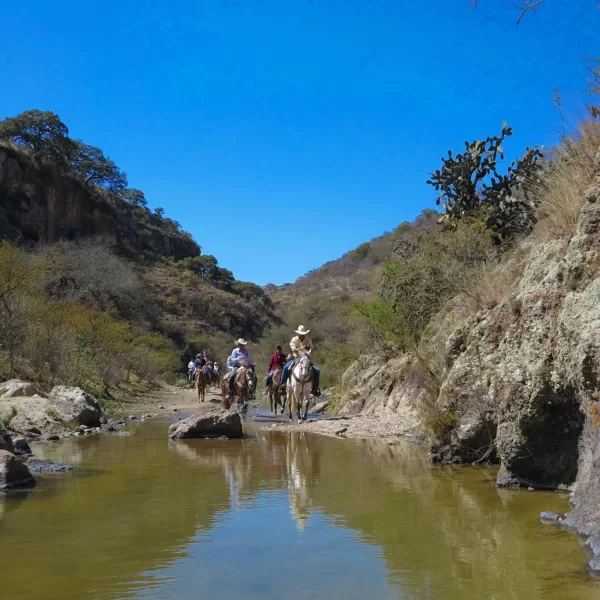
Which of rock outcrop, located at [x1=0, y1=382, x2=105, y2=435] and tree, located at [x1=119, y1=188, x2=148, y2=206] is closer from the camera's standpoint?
rock outcrop, located at [x1=0, y1=382, x2=105, y2=435]

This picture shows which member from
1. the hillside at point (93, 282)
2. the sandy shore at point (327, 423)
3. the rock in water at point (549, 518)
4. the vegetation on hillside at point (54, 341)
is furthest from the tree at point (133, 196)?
the rock in water at point (549, 518)

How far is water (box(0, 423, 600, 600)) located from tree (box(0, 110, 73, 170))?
193 feet

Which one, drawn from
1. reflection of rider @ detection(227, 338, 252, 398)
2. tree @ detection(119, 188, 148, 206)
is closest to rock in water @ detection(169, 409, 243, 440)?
reflection of rider @ detection(227, 338, 252, 398)

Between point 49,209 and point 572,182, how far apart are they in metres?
57.5

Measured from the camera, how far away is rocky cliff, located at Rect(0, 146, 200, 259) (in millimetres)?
55719

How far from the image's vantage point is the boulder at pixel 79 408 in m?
15.5

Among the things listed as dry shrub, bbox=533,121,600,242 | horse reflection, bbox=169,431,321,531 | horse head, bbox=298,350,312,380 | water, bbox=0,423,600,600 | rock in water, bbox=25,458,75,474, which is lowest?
water, bbox=0,423,600,600

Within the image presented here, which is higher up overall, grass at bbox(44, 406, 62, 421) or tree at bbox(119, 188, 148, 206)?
tree at bbox(119, 188, 148, 206)

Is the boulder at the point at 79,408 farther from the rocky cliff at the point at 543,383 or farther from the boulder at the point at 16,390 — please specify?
the rocky cliff at the point at 543,383

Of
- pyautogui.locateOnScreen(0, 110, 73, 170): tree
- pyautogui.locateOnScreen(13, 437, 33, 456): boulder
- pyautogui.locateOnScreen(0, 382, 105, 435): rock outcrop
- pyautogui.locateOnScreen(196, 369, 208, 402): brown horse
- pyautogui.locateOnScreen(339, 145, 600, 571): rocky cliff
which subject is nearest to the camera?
pyautogui.locateOnScreen(339, 145, 600, 571): rocky cliff

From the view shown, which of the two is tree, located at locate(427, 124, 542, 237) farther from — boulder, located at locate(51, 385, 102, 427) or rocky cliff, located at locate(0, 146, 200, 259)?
rocky cliff, located at locate(0, 146, 200, 259)

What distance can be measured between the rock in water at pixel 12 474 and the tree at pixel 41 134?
193ft

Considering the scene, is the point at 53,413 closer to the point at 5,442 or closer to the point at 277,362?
the point at 5,442

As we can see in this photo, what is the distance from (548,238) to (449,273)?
8275 mm
